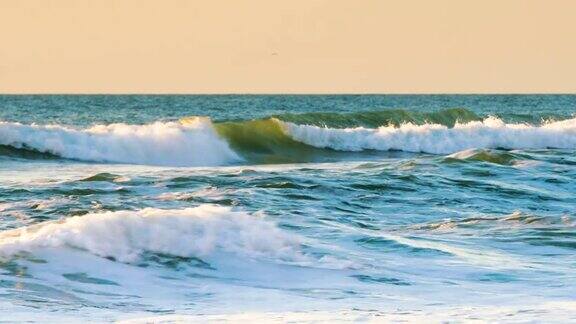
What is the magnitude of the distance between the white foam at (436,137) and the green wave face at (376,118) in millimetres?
1337

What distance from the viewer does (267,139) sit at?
3170 cm

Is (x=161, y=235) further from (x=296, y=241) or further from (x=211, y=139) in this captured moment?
(x=211, y=139)

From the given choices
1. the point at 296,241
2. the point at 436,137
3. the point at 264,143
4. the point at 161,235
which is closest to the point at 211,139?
the point at 264,143

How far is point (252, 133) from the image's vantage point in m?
31.4

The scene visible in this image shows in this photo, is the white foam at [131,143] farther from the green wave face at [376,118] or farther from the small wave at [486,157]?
the small wave at [486,157]

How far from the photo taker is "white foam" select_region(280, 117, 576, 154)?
3269cm

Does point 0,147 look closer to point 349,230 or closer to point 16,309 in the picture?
point 349,230

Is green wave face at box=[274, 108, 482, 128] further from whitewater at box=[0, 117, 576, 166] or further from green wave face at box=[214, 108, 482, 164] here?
whitewater at box=[0, 117, 576, 166]

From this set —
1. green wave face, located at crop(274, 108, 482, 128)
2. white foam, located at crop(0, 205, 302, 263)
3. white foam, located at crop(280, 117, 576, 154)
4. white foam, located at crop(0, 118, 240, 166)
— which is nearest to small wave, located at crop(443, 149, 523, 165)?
white foam, located at crop(0, 118, 240, 166)

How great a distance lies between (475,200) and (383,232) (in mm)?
3922

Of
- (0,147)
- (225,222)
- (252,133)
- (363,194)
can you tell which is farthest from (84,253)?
(252,133)

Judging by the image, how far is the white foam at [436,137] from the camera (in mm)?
32688

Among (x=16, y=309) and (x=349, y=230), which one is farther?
(x=349, y=230)

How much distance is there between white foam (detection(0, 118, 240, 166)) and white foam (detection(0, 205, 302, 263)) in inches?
573
